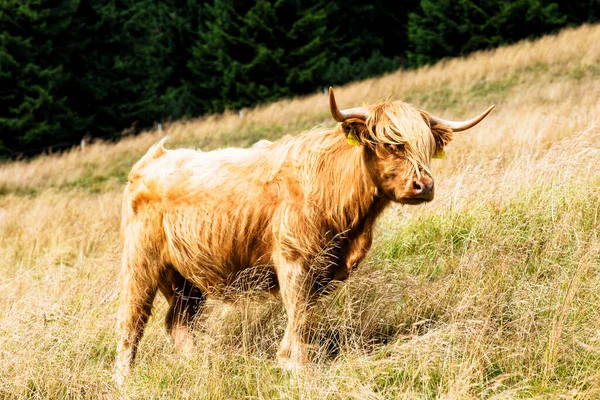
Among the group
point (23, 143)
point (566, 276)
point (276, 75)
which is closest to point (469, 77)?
point (276, 75)

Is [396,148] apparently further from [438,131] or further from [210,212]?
[210,212]

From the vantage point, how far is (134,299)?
434cm

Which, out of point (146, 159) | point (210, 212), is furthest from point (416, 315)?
point (146, 159)

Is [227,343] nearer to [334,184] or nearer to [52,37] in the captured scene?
[334,184]

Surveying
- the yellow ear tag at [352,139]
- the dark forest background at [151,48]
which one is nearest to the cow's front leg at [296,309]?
the yellow ear tag at [352,139]

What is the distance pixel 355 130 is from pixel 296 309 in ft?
3.46

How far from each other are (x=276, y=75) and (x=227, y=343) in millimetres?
23151

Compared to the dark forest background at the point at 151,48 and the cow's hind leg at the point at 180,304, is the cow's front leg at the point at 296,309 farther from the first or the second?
the dark forest background at the point at 151,48

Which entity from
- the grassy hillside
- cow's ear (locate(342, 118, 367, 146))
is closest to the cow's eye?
cow's ear (locate(342, 118, 367, 146))

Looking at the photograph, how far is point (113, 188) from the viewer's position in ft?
43.2

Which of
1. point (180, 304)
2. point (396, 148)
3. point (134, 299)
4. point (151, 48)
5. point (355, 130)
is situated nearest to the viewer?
point (396, 148)

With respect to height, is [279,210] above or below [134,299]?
above

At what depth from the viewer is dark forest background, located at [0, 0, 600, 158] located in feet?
76.5

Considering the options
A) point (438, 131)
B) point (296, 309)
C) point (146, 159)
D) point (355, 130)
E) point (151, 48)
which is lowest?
point (151, 48)
